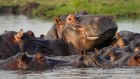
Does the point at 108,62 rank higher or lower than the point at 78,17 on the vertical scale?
lower

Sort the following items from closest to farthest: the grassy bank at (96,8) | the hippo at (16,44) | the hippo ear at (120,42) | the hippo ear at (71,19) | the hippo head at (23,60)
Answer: the hippo head at (23,60) < the hippo at (16,44) < the hippo ear at (120,42) < the hippo ear at (71,19) < the grassy bank at (96,8)

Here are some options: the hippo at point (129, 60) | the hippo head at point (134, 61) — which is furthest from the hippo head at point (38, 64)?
the hippo head at point (134, 61)

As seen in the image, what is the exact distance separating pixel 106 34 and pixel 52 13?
2542cm

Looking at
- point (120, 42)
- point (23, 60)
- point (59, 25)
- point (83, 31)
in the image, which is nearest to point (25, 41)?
point (59, 25)

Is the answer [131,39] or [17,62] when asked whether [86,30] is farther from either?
[17,62]

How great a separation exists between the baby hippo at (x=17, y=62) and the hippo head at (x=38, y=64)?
84 mm

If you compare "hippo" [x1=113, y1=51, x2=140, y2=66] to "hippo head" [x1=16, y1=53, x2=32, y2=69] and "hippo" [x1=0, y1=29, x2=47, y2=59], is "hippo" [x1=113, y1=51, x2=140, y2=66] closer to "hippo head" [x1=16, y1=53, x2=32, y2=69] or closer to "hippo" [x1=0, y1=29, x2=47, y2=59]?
"hippo head" [x1=16, y1=53, x2=32, y2=69]

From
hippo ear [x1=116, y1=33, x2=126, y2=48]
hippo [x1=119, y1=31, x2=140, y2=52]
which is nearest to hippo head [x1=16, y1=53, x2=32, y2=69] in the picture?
hippo ear [x1=116, y1=33, x2=126, y2=48]

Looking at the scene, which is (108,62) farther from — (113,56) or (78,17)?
(78,17)

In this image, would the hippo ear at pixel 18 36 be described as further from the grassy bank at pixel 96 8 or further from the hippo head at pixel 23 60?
the grassy bank at pixel 96 8

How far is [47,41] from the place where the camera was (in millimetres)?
11742

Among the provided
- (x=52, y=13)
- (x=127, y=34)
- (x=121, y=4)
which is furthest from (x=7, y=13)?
(x=127, y=34)

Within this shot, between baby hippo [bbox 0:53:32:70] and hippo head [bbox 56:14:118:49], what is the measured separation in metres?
1.62

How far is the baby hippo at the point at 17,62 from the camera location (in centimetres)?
1010
